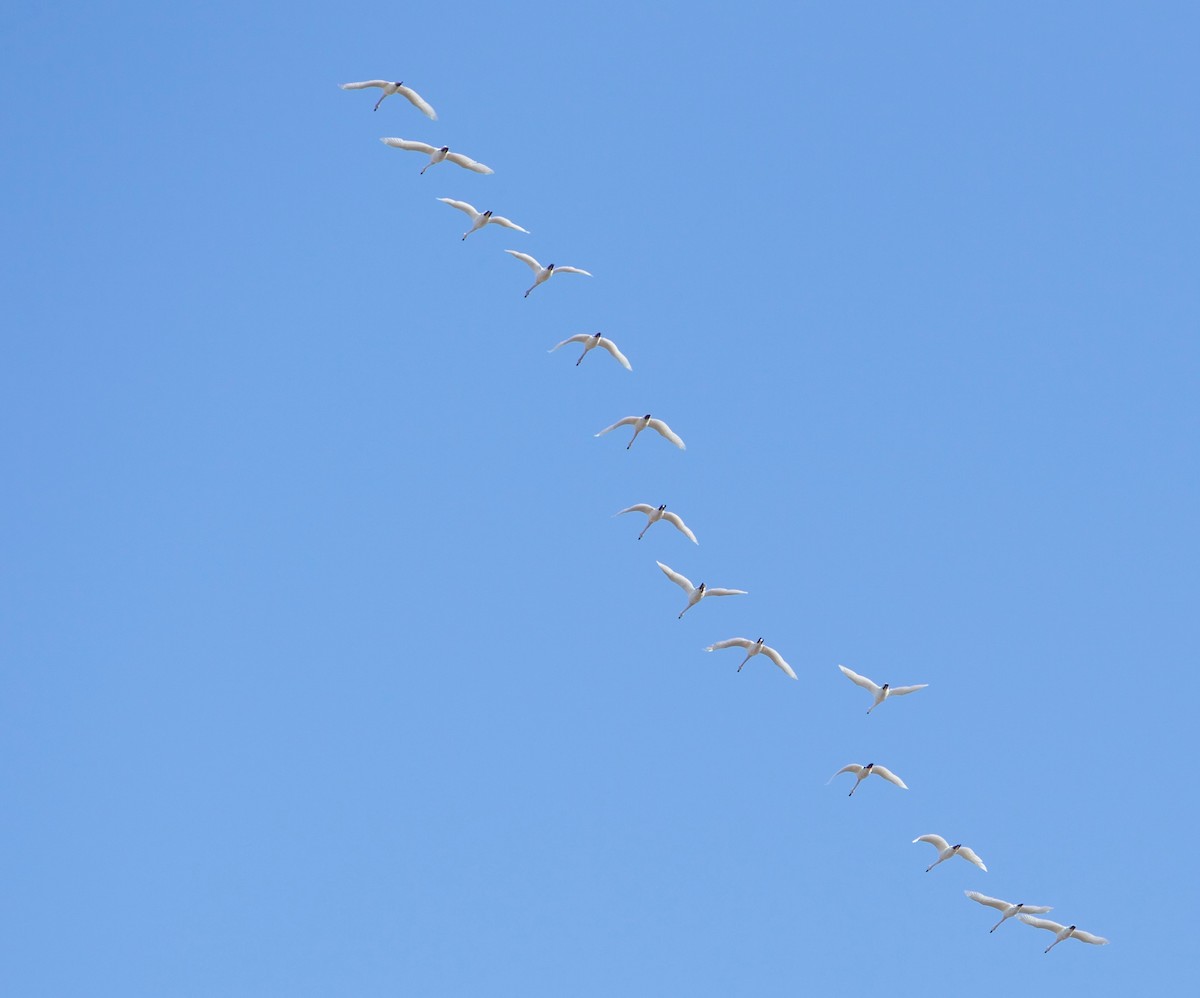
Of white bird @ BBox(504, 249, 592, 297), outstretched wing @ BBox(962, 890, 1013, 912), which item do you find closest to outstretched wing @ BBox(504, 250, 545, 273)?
white bird @ BBox(504, 249, 592, 297)

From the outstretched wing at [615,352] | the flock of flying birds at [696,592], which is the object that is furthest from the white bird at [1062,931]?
the outstretched wing at [615,352]

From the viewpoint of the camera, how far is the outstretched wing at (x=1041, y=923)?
72.9 metres

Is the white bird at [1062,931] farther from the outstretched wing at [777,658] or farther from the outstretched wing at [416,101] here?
the outstretched wing at [416,101]

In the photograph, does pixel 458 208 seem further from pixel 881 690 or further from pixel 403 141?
pixel 881 690

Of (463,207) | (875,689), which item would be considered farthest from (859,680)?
(463,207)

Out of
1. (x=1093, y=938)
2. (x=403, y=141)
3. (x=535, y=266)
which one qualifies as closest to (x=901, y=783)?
(x=1093, y=938)

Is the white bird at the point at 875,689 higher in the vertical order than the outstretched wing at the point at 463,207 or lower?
lower

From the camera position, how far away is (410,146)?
7125cm

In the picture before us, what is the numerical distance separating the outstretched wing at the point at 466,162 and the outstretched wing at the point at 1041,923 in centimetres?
3231

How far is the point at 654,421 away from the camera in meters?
71.5

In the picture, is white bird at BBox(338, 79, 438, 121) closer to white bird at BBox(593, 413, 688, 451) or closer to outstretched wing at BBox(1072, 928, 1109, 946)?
white bird at BBox(593, 413, 688, 451)

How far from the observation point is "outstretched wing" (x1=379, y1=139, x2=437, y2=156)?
234ft

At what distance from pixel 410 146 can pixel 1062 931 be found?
1427 inches

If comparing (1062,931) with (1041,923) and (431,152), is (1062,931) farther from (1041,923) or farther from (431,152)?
(431,152)
